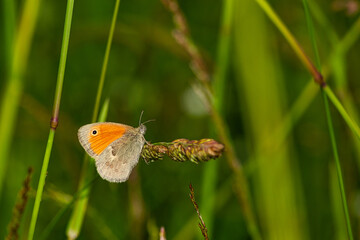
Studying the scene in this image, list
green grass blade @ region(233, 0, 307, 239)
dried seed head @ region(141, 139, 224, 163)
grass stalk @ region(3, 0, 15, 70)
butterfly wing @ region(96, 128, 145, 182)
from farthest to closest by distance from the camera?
green grass blade @ region(233, 0, 307, 239) → grass stalk @ region(3, 0, 15, 70) → butterfly wing @ region(96, 128, 145, 182) → dried seed head @ region(141, 139, 224, 163)

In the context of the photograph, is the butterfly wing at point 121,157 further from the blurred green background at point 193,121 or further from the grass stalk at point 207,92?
the grass stalk at point 207,92

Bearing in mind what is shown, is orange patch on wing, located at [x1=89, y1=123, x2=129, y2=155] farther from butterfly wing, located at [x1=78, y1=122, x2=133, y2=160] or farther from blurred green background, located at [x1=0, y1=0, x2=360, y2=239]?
blurred green background, located at [x1=0, y1=0, x2=360, y2=239]

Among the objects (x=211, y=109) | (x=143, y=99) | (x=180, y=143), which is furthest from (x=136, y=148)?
(x=143, y=99)

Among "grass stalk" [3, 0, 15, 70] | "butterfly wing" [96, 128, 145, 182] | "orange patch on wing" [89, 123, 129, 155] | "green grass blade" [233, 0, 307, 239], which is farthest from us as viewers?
"green grass blade" [233, 0, 307, 239]

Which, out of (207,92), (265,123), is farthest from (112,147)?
(265,123)

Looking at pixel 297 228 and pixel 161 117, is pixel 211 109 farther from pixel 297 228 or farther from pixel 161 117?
pixel 161 117

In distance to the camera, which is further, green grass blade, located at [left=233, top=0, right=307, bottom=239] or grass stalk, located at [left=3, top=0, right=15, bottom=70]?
green grass blade, located at [left=233, top=0, right=307, bottom=239]

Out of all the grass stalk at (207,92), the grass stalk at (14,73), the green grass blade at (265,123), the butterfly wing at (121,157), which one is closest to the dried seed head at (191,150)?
the butterfly wing at (121,157)

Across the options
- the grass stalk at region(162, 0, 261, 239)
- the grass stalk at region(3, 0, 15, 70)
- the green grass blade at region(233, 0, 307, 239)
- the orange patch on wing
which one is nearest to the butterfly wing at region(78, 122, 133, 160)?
the orange patch on wing
